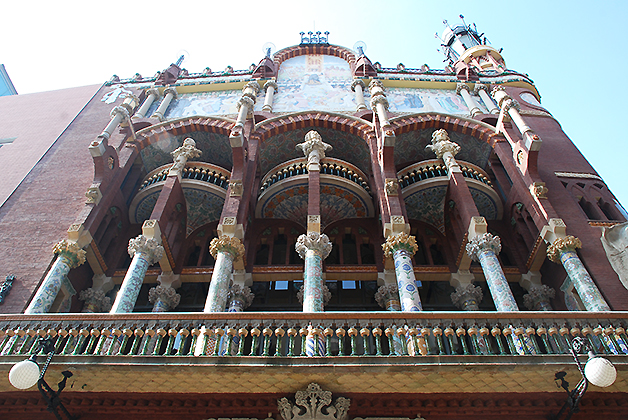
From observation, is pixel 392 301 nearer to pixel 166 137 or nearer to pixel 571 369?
pixel 571 369

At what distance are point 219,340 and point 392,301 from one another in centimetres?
547

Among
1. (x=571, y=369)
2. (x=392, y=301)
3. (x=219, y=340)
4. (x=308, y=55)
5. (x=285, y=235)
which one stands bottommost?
(x=571, y=369)

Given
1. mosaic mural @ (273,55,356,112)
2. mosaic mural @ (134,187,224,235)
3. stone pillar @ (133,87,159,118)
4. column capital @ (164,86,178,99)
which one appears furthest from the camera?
column capital @ (164,86,178,99)

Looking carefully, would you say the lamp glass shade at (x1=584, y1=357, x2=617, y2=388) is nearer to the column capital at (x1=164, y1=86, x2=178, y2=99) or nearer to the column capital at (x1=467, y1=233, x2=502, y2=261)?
the column capital at (x1=467, y1=233, x2=502, y2=261)

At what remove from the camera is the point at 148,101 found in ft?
61.1

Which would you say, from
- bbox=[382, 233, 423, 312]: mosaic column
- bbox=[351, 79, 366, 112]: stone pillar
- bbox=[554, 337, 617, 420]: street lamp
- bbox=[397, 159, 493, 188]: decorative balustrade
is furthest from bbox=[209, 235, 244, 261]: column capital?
bbox=[351, 79, 366, 112]: stone pillar

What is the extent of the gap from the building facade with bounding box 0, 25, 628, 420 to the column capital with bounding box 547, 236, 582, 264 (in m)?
0.04

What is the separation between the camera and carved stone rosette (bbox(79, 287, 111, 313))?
12398mm

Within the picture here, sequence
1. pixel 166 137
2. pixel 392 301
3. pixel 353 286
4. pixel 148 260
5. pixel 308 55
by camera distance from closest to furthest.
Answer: pixel 148 260, pixel 392 301, pixel 353 286, pixel 166 137, pixel 308 55

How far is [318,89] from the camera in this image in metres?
19.3

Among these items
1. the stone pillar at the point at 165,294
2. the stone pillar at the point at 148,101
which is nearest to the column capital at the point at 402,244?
the stone pillar at the point at 165,294

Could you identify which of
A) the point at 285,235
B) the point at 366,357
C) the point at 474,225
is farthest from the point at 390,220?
the point at 366,357

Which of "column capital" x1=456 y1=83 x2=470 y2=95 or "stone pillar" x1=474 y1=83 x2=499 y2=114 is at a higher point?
"column capital" x1=456 y1=83 x2=470 y2=95

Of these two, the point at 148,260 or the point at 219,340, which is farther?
the point at 148,260
